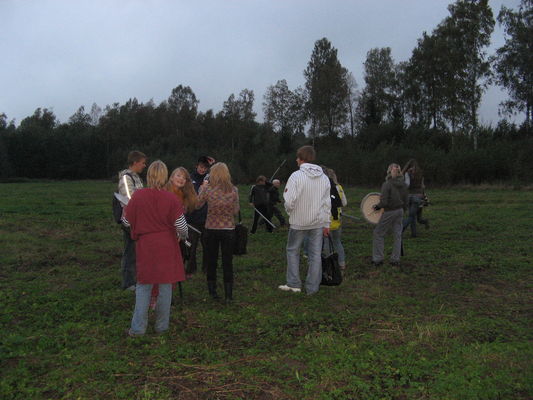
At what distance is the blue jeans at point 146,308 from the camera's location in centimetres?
530

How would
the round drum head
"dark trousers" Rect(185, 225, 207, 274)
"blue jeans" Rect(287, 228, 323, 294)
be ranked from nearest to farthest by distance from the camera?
"blue jeans" Rect(287, 228, 323, 294) → "dark trousers" Rect(185, 225, 207, 274) → the round drum head

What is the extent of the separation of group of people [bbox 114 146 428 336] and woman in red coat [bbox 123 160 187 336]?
0.01 m

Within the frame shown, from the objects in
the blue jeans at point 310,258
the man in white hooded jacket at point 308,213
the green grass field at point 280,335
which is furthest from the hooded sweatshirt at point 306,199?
the green grass field at point 280,335

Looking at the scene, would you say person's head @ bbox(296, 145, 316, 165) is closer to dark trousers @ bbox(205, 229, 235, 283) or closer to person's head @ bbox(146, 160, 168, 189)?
dark trousers @ bbox(205, 229, 235, 283)

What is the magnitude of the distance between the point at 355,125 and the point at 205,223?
58.9m

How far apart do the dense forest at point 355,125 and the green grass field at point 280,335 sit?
29.4m

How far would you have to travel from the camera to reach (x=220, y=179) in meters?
6.61

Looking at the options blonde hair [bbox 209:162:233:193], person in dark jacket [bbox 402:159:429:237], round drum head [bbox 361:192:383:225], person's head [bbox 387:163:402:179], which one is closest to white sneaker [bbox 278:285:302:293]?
blonde hair [bbox 209:162:233:193]

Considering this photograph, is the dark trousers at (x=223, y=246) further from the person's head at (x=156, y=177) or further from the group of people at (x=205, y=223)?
the person's head at (x=156, y=177)

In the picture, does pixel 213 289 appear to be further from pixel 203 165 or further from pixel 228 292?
pixel 203 165

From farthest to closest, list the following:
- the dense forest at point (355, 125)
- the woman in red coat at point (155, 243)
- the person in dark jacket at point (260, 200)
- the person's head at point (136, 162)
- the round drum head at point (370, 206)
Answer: the dense forest at point (355, 125)
the person in dark jacket at point (260, 200)
the round drum head at point (370, 206)
the person's head at point (136, 162)
the woman in red coat at point (155, 243)

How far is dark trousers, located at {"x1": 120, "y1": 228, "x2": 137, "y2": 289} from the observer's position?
699 centimetres

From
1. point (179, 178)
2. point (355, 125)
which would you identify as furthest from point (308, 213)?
point (355, 125)

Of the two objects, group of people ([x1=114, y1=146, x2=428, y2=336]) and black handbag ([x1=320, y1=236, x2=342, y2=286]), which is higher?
group of people ([x1=114, y1=146, x2=428, y2=336])
